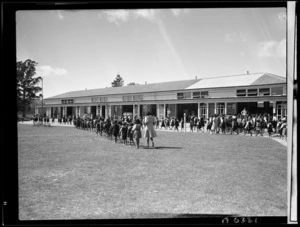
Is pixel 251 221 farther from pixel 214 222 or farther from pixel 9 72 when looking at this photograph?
pixel 9 72

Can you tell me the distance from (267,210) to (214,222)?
889mm

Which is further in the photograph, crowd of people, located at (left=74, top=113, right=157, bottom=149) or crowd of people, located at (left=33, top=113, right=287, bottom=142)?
crowd of people, located at (left=74, top=113, right=157, bottom=149)

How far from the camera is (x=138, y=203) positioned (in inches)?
125

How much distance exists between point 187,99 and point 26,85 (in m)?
13.8

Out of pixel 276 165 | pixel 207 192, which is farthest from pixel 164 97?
pixel 207 192

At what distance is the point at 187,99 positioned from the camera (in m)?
16.2

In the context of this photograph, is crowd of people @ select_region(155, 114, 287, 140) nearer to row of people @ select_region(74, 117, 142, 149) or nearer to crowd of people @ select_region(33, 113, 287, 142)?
A: crowd of people @ select_region(33, 113, 287, 142)

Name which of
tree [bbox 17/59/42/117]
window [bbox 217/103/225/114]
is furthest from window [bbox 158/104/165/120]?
tree [bbox 17/59/42/117]

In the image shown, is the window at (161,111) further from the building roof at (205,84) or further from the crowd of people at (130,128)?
the crowd of people at (130,128)

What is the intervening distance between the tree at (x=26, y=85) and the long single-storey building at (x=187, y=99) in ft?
1.18

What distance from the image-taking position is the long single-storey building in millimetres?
4752

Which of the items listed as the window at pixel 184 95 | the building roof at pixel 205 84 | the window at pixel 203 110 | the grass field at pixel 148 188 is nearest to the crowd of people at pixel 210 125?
the window at pixel 203 110

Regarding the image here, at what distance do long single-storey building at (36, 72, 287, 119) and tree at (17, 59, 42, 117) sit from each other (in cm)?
36

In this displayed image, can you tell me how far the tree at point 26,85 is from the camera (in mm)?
3101
